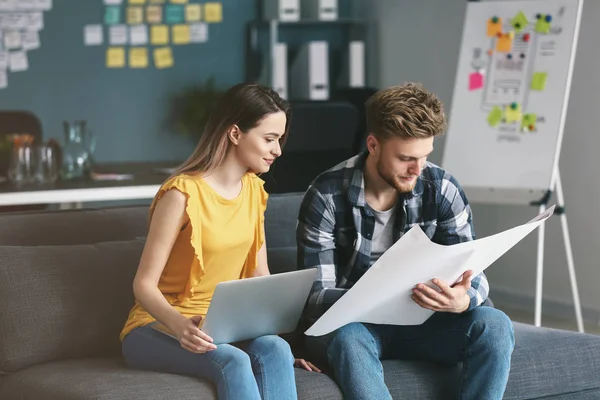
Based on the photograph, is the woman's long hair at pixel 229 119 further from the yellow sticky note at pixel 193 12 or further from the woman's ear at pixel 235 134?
the yellow sticky note at pixel 193 12

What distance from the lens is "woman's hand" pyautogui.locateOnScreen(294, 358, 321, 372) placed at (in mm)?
2330

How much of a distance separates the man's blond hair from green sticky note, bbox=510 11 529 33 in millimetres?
2196

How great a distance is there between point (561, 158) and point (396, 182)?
2.68 metres

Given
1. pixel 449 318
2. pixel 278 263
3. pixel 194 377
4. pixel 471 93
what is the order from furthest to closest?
pixel 471 93, pixel 278 263, pixel 449 318, pixel 194 377

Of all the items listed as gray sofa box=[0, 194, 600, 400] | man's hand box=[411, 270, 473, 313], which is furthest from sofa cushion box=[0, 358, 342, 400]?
man's hand box=[411, 270, 473, 313]

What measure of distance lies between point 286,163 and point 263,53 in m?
2.36

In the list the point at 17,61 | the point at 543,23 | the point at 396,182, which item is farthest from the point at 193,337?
the point at 17,61

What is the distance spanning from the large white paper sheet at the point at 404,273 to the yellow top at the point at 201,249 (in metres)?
0.26

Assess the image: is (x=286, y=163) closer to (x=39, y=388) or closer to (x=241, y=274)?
(x=241, y=274)

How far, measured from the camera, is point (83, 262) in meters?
2.46

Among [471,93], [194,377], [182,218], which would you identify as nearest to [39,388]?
[194,377]

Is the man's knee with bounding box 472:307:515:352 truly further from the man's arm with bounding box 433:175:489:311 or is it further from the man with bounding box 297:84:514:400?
the man's arm with bounding box 433:175:489:311

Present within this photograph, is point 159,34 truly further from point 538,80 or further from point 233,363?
point 233,363

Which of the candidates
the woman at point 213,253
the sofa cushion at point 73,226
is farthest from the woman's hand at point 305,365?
the sofa cushion at point 73,226
